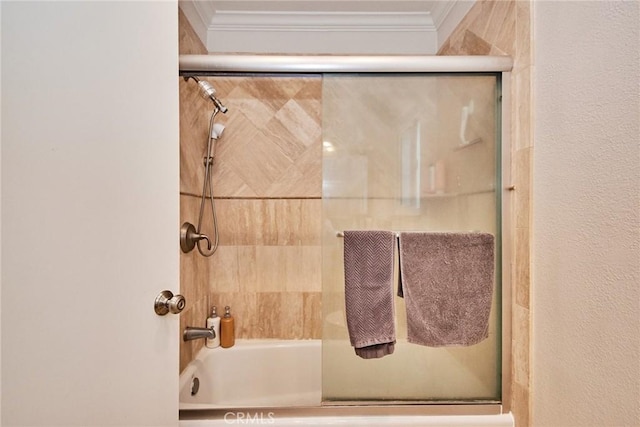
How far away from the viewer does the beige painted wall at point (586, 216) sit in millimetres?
686

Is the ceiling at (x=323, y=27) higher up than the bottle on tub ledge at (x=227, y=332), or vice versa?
the ceiling at (x=323, y=27)

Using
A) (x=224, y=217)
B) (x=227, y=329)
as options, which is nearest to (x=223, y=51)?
(x=224, y=217)

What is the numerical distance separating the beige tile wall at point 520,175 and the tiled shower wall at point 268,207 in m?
0.91

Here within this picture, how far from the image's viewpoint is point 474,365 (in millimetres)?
1134

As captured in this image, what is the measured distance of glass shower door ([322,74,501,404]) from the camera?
3.69 ft

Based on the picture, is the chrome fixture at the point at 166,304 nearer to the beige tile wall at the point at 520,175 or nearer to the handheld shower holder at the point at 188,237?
the handheld shower holder at the point at 188,237

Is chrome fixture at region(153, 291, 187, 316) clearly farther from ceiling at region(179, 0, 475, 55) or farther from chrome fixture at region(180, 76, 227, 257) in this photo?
ceiling at region(179, 0, 475, 55)

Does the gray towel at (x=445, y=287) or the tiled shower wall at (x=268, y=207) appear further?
the tiled shower wall at (x=268, y=207)

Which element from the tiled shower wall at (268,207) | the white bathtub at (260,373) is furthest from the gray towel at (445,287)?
the tiled shower wall at (268,207)

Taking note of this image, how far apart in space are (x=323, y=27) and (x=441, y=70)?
916 mm

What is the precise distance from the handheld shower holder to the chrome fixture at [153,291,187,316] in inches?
16.9

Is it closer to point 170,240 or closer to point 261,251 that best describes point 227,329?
point 261,251

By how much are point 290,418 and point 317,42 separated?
5.78 ft

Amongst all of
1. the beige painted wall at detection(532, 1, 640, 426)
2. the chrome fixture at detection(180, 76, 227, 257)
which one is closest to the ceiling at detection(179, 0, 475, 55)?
the chrome fixture at detection(180, 76, 227, 257)
